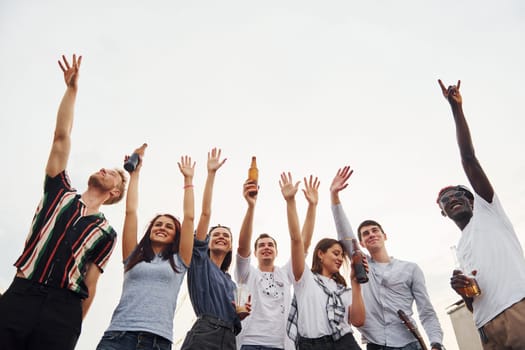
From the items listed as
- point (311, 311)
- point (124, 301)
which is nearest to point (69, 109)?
point (124, 301)

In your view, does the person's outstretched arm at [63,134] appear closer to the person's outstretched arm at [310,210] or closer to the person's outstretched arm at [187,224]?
the person's outstretched arm at [187,224]

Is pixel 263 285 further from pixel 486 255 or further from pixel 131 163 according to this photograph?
pixel 486 255

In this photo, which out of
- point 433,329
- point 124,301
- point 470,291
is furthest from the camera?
point 433,329

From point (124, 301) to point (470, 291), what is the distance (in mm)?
3150

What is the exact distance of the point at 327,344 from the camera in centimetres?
380

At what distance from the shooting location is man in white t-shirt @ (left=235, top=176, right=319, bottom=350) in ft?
13.6

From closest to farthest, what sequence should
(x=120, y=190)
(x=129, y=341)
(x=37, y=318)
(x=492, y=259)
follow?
1. (x=37, y=318)
2. (x=129, y=341)
3. (x=492, y=259)
4. (x=120, y=190)

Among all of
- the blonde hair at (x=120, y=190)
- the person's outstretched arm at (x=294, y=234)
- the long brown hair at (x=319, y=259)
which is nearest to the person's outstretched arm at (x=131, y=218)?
the blonde hair at (x=120, y=190)

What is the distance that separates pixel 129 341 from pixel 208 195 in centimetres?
172

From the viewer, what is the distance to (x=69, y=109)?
3338mm

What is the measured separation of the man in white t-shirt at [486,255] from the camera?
3352 millimetres

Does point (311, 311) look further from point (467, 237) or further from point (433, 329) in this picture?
A: point (467, 237)

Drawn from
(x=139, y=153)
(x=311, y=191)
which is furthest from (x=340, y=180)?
(x=139, y=153)

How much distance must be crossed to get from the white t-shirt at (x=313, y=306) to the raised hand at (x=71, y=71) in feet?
9.96
